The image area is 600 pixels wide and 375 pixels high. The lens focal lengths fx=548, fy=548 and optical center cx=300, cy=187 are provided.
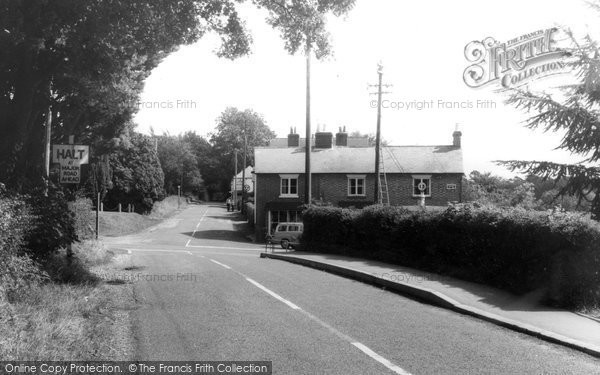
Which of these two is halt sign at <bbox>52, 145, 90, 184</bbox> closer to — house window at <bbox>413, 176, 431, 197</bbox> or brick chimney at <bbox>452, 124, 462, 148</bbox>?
house window at <bbox>413, 176, 431, 197</bbox>

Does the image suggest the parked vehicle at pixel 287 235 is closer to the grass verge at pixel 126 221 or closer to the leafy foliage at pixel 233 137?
the grass verge at pixel 126 221

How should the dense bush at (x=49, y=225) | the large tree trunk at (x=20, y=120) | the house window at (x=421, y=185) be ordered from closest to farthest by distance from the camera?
the dense bush at (x=49, y=225) < the large tree trunk at (x=20, y=120) < the house window at (x=421, y=185)

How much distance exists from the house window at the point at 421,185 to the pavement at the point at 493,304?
2918 cm

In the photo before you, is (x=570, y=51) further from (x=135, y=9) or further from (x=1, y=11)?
(x=1, y=11)

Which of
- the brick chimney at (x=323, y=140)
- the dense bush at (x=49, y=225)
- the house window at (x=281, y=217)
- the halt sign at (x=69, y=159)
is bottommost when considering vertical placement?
the house window at (x=281, y=217)

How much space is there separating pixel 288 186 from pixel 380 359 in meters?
40.7

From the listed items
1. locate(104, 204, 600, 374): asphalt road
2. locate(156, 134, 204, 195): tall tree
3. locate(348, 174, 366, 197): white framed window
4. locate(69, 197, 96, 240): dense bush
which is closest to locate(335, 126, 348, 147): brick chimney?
locate(348, 174, 366, 197): white framed window

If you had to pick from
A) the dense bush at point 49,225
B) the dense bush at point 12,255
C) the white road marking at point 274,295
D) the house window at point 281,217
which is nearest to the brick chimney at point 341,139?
the house window at point 281,217

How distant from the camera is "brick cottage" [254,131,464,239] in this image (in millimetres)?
44875

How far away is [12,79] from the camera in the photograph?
47.3 ft

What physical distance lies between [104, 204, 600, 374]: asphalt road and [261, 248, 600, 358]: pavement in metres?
0.24

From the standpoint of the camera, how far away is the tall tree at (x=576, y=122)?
25.8 feet

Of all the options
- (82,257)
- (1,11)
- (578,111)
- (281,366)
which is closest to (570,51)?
(578,111)

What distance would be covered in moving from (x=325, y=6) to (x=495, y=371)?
30.1 ft
